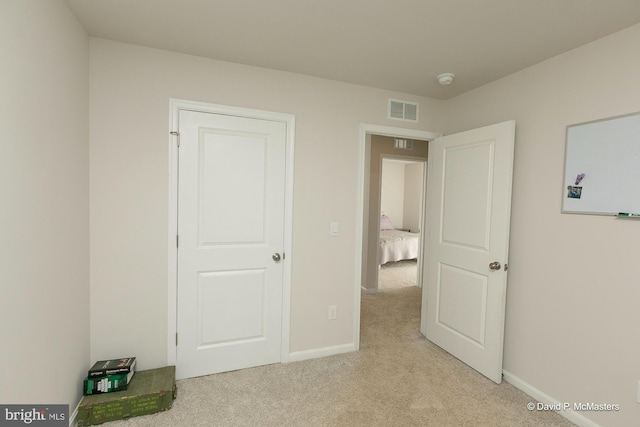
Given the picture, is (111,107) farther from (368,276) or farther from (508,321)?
(368,276)

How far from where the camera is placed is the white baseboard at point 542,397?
187 cm

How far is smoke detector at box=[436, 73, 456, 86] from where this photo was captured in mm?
2391

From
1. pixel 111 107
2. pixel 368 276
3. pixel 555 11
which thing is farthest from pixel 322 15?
pixel 368 276

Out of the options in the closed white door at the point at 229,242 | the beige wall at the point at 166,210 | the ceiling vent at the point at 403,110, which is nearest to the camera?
the beige wall at the point at 166,210

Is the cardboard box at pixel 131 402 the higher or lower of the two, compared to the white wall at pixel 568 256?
lower

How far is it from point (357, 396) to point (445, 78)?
2475 mm

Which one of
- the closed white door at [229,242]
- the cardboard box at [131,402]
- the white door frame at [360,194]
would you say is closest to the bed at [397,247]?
the white door frame at [360,194]

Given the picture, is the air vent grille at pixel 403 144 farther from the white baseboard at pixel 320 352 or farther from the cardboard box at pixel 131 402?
the cardboard box at pixel 131 402

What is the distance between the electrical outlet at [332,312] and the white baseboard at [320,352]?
10.7 inches

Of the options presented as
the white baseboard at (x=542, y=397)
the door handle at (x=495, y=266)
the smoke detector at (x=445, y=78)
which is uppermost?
the smoke detector at (x=445, y=78)

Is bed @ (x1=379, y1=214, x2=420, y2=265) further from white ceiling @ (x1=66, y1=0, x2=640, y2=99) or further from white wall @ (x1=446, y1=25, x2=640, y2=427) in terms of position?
white ceiling @ (x1=66, y1=0, x2=640, y2=99)

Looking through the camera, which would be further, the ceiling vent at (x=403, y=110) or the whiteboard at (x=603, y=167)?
the ceiling vent at (x=403, y=110)

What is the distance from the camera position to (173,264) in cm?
223

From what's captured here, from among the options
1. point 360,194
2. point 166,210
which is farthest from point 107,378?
point 360,194
